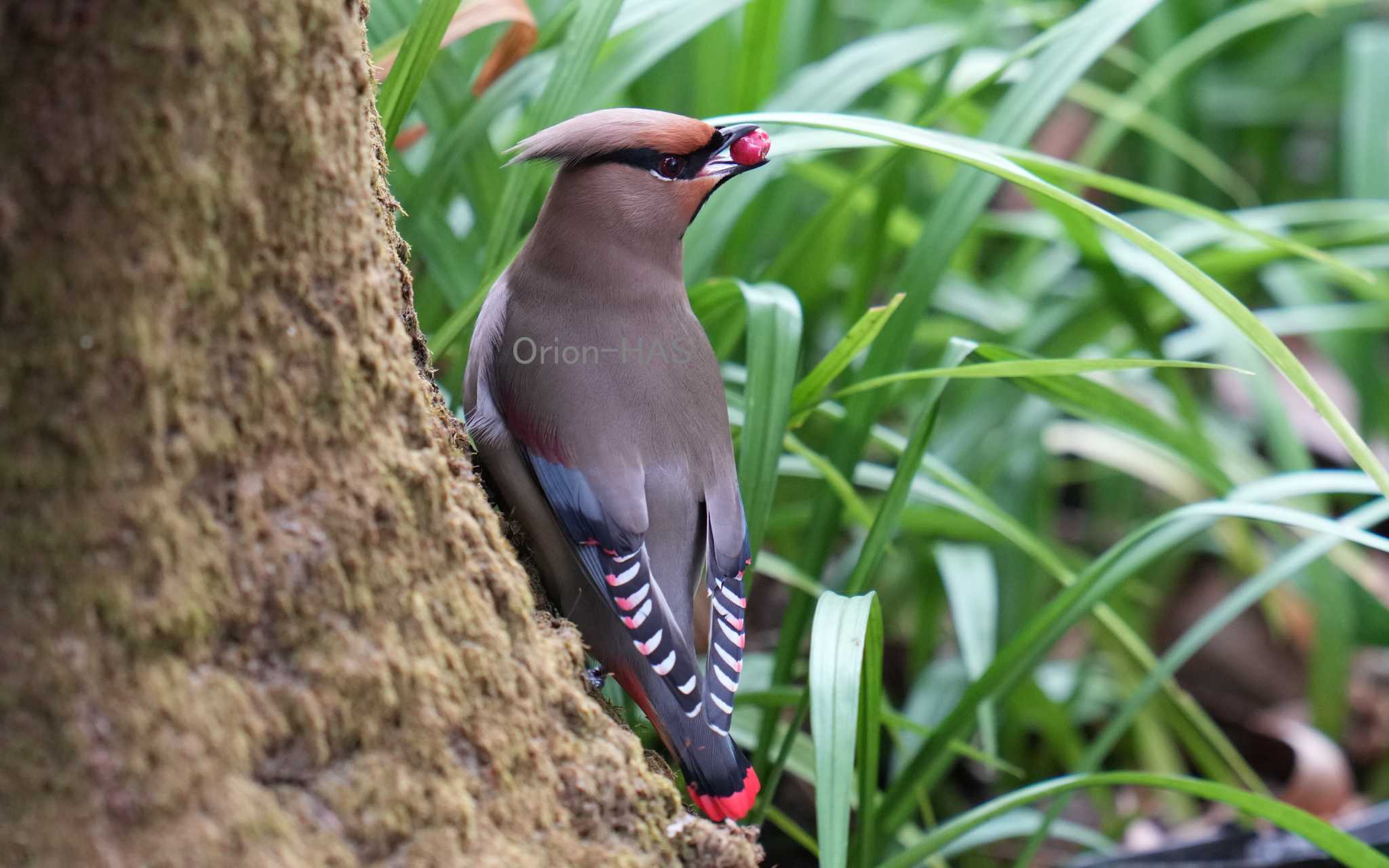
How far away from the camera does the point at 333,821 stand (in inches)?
44.7

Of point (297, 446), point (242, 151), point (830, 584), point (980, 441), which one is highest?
point (242, 151)

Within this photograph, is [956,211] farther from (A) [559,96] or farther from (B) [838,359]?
(A) [559,96]

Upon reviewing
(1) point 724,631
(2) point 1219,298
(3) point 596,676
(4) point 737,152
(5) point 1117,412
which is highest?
(2) point 1219,298

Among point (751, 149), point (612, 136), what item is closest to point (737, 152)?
point (751, 149)

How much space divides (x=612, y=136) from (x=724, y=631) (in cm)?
69

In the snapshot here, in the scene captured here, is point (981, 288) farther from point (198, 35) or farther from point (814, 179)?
point (198, 35)

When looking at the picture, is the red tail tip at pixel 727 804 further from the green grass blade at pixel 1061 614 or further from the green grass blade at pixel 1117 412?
the green grass blade at pixel 1117 412

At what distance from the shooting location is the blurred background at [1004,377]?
180 centimetres

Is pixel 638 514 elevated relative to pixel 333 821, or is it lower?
elevated

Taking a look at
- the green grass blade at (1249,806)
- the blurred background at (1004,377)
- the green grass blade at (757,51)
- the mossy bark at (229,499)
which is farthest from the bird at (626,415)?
the green grass blade at (757,51)

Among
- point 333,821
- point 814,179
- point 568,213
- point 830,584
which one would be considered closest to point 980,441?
point 830,584

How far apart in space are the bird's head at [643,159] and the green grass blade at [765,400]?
21cm

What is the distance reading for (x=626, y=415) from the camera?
1670 mm

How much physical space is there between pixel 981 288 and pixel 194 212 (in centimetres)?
271
